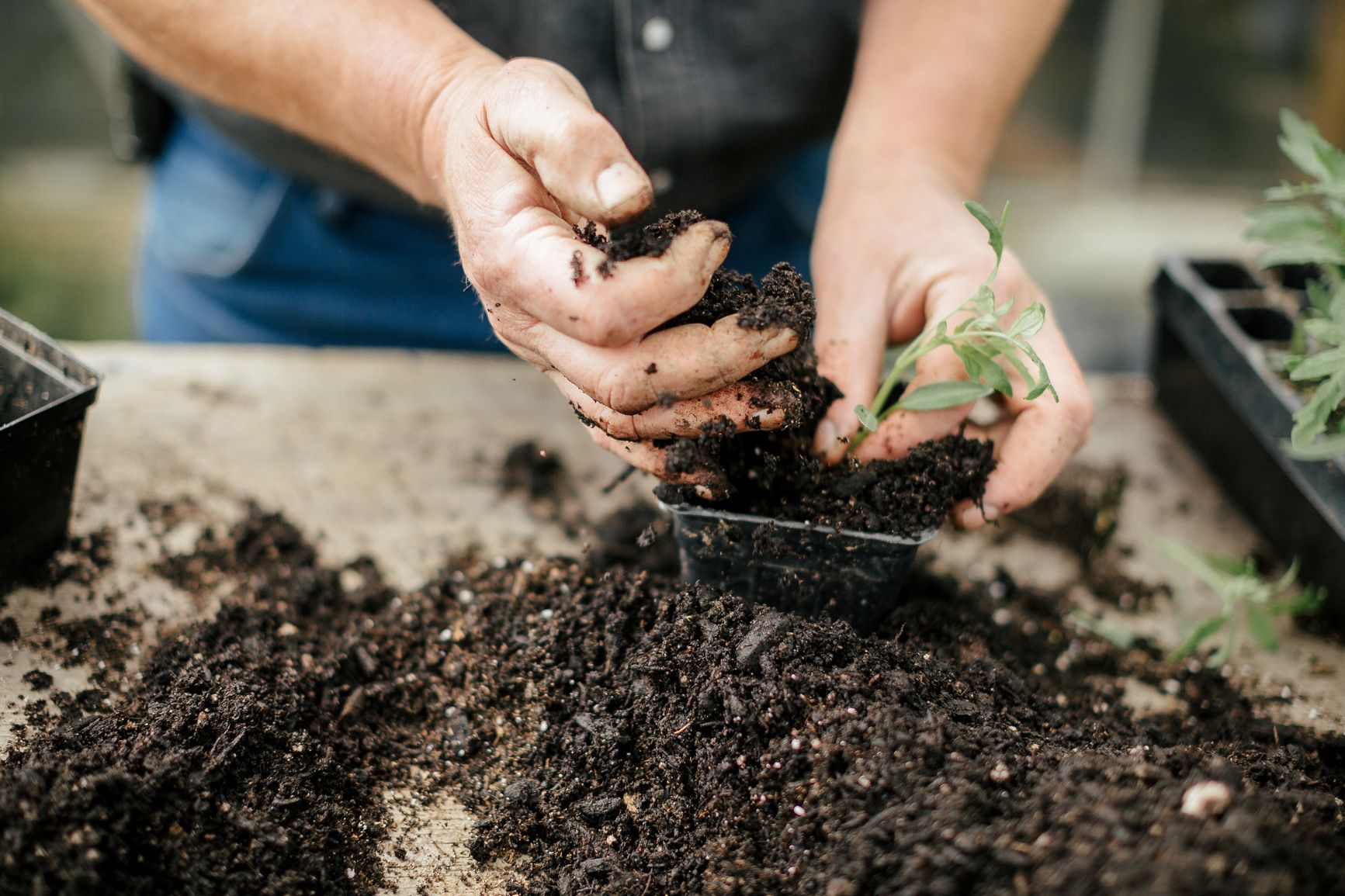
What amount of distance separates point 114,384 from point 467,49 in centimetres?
102

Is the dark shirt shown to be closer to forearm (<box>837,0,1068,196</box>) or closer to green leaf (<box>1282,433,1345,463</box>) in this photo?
forearm (<box>837,0,1068,196</box>)

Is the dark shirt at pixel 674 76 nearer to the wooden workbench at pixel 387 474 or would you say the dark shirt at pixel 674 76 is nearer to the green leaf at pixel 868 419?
the wooden workbench at pixel 387 474

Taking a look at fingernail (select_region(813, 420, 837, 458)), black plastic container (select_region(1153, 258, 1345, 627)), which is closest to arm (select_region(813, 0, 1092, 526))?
fingernail (select_region(813, 420, 837, 458))

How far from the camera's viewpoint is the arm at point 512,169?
0.96 meters

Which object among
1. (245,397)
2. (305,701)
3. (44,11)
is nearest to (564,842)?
(305,701)

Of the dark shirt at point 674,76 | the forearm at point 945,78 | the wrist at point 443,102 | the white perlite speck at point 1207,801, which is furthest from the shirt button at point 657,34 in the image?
the white perlite speck at point 1207,801

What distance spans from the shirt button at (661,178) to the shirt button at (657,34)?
0.71 ft

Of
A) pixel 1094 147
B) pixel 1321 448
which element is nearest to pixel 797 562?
pixel 1321 448

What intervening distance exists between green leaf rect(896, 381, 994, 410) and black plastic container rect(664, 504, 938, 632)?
0.16 m

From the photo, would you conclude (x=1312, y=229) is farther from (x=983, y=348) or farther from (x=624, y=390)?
(x=624, y=390)

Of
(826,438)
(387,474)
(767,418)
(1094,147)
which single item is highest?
(767,418)

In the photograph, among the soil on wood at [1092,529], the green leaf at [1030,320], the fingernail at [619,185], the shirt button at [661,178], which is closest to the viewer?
the fingernail at [619,185]

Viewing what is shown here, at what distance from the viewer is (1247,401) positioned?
5.12 feet

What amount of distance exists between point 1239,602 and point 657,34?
138 cm
